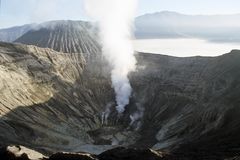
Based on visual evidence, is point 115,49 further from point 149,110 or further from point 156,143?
point 156,143

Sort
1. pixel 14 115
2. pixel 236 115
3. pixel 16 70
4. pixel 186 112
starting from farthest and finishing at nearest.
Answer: pixel 16 70 → pixel 186 112 → pixel 14 115 → pixel 236 115

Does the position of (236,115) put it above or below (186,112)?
above

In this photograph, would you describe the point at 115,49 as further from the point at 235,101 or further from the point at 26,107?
the point at 235,101

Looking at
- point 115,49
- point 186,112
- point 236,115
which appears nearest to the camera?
point 236,115

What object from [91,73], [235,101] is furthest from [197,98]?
[91,73]

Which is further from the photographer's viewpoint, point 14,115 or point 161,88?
point 161,88

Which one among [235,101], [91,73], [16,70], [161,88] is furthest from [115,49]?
[235,101]
